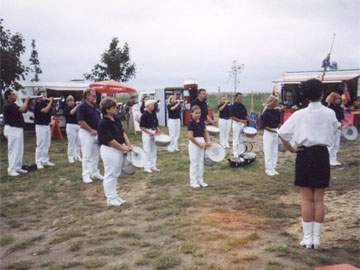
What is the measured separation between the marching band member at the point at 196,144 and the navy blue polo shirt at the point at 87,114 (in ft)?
7.35

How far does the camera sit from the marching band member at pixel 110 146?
691cm

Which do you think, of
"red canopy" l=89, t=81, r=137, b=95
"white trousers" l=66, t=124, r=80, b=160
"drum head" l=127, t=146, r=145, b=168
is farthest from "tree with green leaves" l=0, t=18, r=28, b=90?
"drum head" l=127, t=146, r=145, b=168

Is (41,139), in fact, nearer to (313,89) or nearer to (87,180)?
(87,180)

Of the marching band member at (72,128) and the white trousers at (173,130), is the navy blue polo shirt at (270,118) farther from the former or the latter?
the white trousers at (173,130)

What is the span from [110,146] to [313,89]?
3.64m

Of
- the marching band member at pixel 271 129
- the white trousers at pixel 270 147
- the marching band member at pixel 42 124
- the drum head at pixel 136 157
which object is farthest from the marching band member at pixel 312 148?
the marching band member at pixel 42 124

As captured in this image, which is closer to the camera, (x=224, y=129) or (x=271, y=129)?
(x=271, y=129)

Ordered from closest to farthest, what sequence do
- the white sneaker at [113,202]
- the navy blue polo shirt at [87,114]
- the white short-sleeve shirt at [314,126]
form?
the white short-sleeve shirt at [314,126] → the white sneaker at [113,202] → the navy blue polo shirt at [87,114]

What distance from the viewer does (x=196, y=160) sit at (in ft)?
27.9

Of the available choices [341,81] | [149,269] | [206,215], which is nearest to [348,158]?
[206,215]

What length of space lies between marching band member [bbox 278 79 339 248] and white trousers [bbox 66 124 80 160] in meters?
8.16

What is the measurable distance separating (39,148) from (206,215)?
6.80 m

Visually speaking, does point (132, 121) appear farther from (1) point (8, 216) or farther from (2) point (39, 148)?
(1) point (8, 216)

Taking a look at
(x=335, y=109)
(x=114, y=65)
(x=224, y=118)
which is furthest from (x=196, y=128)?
(x=114, y=65)
